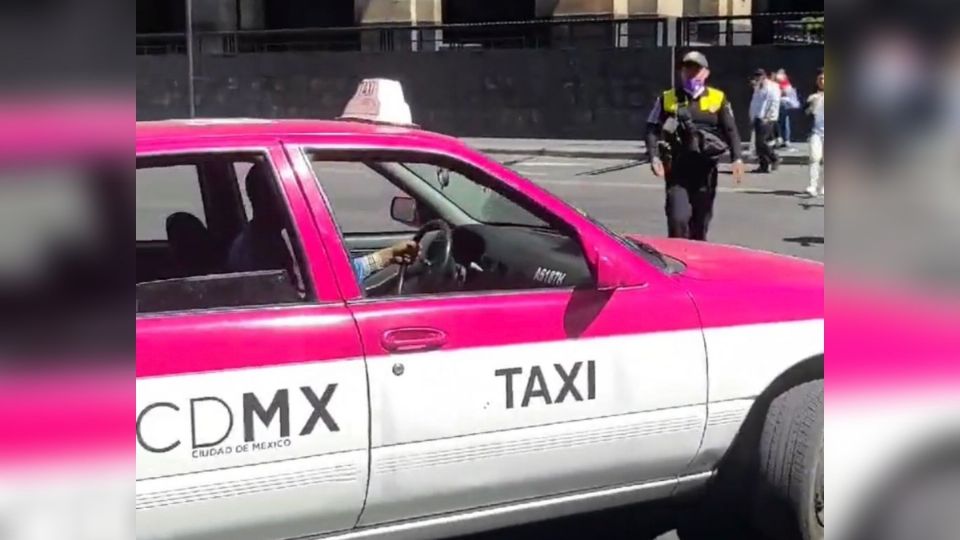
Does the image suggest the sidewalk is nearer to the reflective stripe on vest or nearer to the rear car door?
the reflective stripe on vest

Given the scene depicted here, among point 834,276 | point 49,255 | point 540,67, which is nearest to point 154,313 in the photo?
point 49,255

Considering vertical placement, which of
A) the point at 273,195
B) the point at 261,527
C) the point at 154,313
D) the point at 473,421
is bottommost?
the point at 261,527

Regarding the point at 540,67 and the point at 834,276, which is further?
the point at 540,67

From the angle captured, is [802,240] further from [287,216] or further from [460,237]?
[287,216]

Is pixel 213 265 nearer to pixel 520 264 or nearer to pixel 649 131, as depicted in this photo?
pixel 520 264

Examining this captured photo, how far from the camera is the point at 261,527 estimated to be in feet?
10.8

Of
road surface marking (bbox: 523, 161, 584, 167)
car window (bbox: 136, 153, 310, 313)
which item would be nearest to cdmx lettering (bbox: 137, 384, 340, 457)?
car window (bbox: 136, 153, 310, 313)

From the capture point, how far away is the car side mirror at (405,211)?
15.6 feet

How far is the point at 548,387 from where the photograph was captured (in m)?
3.61

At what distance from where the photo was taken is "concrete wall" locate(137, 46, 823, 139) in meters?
24.7

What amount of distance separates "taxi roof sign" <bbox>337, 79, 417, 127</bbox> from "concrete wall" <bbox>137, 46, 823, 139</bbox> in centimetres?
1965

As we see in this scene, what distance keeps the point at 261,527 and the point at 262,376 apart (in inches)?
17.2

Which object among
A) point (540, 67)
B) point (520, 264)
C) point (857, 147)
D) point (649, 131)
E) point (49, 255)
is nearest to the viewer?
point (857, 147)

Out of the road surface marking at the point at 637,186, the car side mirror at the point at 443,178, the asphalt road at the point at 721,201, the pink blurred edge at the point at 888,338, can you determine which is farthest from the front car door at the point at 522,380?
the road surface marking at the point at 637,186
